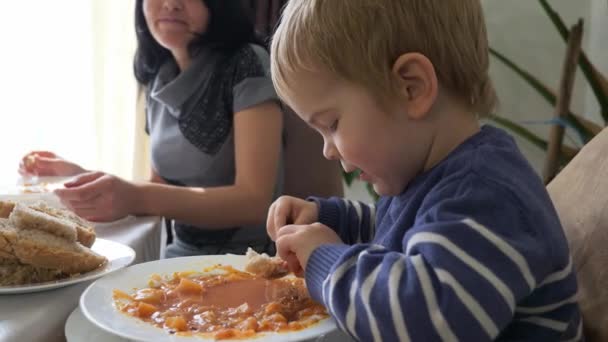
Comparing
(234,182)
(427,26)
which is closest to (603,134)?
(427,26)

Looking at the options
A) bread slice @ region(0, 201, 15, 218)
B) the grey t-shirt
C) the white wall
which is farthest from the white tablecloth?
the white wall

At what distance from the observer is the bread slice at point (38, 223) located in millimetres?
789

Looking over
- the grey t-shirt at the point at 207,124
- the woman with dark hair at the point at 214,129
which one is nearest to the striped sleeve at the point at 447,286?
the woman with dark hair at the point at 214,129

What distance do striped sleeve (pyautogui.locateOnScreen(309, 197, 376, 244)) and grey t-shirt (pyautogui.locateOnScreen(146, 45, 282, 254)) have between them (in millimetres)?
581

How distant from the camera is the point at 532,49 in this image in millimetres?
2602

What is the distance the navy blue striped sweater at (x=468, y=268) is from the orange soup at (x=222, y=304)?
56mm

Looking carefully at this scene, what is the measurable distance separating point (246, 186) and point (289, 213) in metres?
0.47

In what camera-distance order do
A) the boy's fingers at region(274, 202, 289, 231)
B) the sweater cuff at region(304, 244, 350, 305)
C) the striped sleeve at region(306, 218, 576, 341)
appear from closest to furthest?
the striped sleeve at region(306, 218, 576, 341) → the sweater cuff at region(304, 244, 350, 305) → the boy's fingers at region(274, 202, 289, 231)

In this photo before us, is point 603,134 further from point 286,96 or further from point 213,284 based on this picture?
point 213,284

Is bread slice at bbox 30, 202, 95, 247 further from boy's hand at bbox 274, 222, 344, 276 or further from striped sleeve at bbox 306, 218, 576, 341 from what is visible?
striped sleeve at bbox 306, 218, 576, 341

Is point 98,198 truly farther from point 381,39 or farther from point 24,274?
point 381,39

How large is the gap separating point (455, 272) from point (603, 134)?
48 cm

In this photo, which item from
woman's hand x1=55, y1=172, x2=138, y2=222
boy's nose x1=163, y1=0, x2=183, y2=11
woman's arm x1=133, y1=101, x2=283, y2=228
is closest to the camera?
woman's hand x1=55, y1=172, x2=138, y2=222

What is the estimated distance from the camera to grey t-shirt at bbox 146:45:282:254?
5.08 feet
